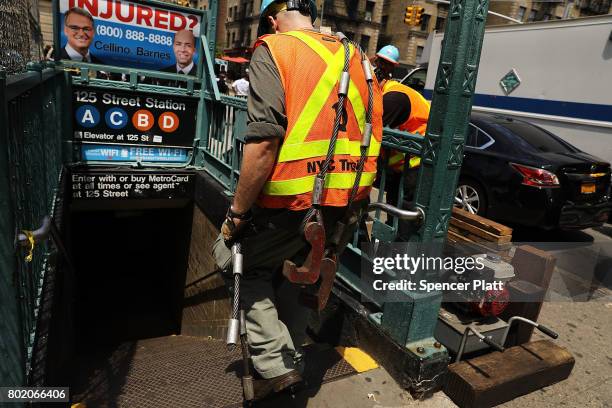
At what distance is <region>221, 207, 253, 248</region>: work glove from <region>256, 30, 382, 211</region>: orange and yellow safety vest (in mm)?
108

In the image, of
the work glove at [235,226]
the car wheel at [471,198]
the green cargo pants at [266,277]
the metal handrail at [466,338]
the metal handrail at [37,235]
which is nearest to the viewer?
the metal handrail at [37,235]

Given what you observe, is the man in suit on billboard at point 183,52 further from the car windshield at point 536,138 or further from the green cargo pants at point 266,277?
the car windshield at point 536,138

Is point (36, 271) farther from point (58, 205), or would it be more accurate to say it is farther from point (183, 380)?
point (58, 205)

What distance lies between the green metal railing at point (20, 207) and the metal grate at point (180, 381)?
3.21 feet

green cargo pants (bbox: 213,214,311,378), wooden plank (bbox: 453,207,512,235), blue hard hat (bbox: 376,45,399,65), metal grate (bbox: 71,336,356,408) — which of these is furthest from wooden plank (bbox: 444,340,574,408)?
blue hard hat (bbox: 376,45,399,65)

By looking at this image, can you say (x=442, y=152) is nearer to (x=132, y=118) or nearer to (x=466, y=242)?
(x=466, y=242)

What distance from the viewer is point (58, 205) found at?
4.23 meters

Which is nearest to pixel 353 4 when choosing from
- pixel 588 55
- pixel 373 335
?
pixel 588 55

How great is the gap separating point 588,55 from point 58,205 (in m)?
9.16

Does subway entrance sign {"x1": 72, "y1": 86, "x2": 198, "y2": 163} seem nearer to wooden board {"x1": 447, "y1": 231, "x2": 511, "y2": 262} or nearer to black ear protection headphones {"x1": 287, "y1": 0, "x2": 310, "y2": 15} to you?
wooden board {"x1": 447, "y1": 231, "x2": 511, "y2": 262}

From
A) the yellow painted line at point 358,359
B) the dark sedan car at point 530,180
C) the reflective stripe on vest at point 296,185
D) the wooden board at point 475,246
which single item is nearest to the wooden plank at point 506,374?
the yellow painted line at point 358,359

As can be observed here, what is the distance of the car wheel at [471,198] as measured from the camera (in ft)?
22.5

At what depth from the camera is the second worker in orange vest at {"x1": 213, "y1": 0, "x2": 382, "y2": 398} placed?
207cm

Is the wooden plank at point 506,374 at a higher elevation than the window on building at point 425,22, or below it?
below
